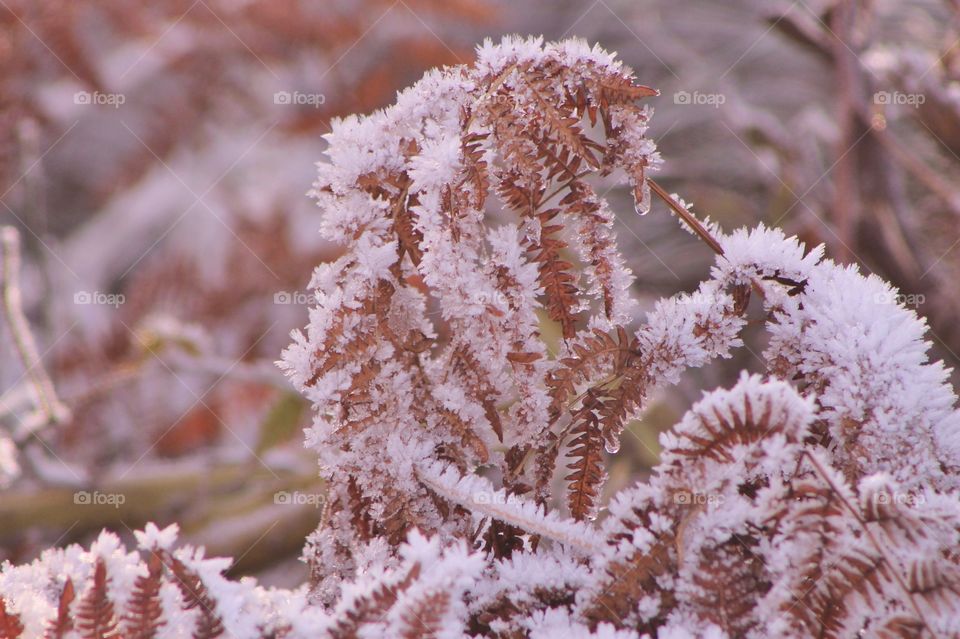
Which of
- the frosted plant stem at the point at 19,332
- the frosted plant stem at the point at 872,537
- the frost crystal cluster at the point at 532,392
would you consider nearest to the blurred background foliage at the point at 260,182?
the frosted plant stem at the point at 19,332

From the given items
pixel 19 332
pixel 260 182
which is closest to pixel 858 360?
pixel 19 332

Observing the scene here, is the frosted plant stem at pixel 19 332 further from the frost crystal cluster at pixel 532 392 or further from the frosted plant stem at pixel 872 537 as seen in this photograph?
the frosted plant stem at pixel 872 537

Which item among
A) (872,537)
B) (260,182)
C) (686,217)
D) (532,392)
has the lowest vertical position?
(872,537)

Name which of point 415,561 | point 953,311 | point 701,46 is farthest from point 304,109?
point 415,561

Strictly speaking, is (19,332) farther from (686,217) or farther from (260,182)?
(260,182)

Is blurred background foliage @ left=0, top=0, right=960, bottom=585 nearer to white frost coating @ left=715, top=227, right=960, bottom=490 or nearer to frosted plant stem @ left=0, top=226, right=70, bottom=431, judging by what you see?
frosted plant stem @ left=0, top=226, right=70, bottom=431
